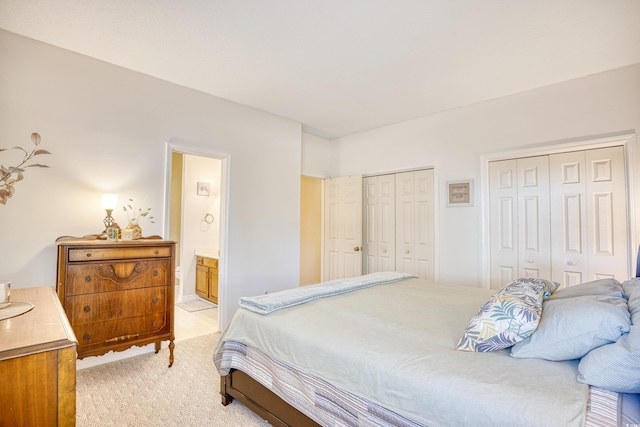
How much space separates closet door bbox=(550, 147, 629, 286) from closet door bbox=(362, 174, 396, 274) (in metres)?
1.91

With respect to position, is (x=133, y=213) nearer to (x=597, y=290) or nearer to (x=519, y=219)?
(x=597, y=290)

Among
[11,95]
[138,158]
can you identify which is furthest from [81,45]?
[138,158]

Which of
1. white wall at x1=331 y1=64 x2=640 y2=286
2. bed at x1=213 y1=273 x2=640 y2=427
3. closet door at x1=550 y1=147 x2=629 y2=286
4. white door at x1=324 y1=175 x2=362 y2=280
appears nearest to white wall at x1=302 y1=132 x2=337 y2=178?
white door at x1=324 y1=175 x2=362 y2=280

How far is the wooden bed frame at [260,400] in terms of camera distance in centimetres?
157

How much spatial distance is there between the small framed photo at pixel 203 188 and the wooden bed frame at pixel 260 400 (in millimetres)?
3616

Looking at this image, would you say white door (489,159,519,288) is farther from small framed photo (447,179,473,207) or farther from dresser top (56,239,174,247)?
dresser top (56,239,174,247)

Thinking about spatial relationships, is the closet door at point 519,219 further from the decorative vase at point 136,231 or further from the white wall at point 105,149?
the decorative vase at point 136,231

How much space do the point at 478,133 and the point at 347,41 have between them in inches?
84.1

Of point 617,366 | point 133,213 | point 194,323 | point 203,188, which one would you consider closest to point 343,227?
point 203,188

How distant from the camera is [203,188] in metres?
5.12

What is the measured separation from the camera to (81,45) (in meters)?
2.55

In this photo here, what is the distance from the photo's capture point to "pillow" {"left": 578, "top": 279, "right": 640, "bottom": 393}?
3.13ft

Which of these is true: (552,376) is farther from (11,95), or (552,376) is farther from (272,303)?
(11,95)

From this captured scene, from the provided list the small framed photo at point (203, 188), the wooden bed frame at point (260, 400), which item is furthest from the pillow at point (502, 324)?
the small framed photo at point (203, 188)
